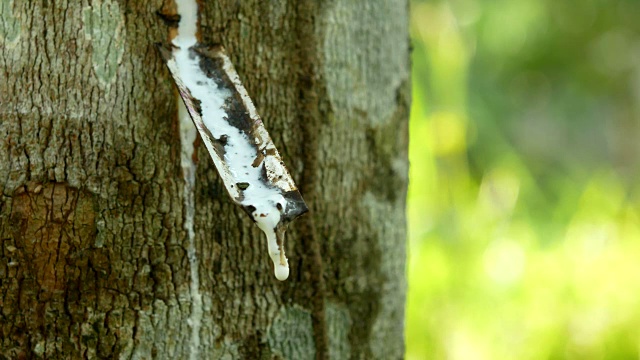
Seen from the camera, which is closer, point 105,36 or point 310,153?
point 105,36

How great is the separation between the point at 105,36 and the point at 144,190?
192 millimetres

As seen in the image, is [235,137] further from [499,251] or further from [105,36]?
[499,251]

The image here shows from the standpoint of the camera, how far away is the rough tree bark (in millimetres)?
953

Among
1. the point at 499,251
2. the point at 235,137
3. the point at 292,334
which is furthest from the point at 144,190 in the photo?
A: the point at 499,251

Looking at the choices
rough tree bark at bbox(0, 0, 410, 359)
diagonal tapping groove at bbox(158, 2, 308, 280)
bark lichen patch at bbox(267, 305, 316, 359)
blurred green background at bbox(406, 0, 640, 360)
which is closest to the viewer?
diagonal tapping groove at bbox(158, 2, 308, 280)

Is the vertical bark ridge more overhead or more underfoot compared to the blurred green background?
more underfoot

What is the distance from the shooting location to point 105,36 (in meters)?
0.96

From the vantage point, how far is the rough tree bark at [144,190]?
37.5 inches

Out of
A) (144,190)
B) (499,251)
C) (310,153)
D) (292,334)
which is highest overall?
(499,251)

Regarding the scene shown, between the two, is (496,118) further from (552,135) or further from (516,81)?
(552,135)

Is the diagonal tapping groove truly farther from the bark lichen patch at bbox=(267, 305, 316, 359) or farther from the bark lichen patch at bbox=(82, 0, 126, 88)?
the bark lichen patch at bbox=(267, 305, 316, 359)

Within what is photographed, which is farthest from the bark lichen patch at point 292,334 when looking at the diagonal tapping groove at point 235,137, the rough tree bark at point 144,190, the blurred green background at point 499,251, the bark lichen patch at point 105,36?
the blurred green background at point 499,251

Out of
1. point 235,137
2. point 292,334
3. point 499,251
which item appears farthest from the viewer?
point 499,251

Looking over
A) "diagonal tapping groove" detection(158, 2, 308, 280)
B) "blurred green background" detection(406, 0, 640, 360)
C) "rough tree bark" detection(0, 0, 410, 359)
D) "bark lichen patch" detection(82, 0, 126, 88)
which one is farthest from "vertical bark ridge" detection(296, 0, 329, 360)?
"blurred green background" detection(406, 0, 640, 360)
